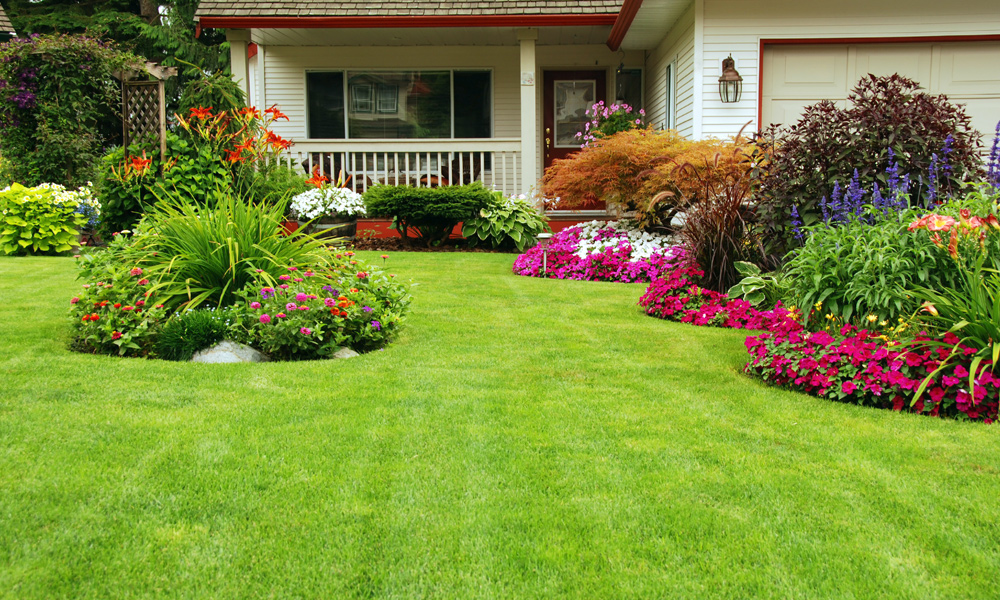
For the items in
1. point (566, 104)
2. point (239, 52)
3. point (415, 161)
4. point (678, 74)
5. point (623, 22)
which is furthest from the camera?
point (566, 104)

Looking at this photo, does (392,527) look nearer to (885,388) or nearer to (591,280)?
(885,388)

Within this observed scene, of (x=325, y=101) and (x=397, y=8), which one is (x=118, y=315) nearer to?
(x=397, y=8)

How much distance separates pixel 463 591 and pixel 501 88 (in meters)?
12.5

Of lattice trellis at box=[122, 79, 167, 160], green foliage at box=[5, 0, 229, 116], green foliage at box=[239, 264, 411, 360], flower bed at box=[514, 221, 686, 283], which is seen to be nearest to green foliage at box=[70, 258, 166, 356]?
green foliage at box=[239, 264, 411, 360]

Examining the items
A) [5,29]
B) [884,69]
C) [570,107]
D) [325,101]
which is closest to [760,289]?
[884,69]

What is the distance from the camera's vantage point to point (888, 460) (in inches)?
118

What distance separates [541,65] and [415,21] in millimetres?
2816

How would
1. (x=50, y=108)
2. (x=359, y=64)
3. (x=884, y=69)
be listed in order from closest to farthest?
1. (x=884, y=69)
2. (x=50, y=108)
3. (x=359, y=64)

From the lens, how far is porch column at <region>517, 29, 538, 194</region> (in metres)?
11.9

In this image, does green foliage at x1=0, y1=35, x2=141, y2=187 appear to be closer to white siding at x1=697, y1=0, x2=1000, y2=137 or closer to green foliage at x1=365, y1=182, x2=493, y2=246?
green foliage at x1=365, y1=182, x2=493, y2=246

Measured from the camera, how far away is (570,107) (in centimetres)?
1402

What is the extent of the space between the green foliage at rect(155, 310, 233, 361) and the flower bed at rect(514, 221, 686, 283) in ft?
15.6

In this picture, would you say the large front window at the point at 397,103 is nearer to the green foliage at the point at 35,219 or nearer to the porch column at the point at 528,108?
the porch column at the point at 528,108

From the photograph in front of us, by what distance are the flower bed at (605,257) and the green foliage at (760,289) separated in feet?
6.55
